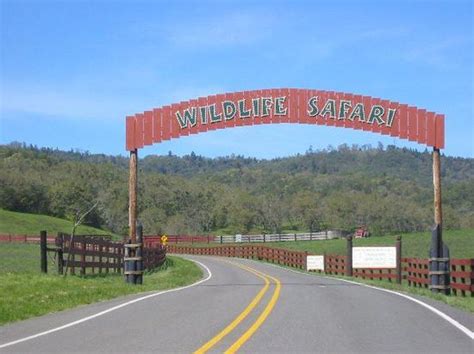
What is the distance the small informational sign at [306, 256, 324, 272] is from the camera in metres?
40.9

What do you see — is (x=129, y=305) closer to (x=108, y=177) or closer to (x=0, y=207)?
(x=0, y=207)

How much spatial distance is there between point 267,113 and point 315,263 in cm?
1938

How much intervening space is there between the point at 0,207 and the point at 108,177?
181 ft

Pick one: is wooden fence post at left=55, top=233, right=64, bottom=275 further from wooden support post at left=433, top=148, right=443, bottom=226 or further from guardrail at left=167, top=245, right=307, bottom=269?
guardrail at left=167, top=245, right=307, bottom=269

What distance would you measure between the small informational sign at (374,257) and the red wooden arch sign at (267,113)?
893cm

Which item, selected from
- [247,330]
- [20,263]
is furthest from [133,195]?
[20,263]

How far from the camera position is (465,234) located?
55.1 m

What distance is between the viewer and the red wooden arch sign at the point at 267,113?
23.8 m

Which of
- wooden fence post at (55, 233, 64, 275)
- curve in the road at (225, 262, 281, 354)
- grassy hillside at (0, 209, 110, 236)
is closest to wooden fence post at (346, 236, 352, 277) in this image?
wooden fence post at (55, 233, 64, 275)

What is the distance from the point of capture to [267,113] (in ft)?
78.8

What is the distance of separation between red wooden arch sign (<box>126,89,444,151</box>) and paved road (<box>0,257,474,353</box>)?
7566 millimetres

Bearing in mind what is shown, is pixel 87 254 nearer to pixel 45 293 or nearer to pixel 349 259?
pixel 45 293

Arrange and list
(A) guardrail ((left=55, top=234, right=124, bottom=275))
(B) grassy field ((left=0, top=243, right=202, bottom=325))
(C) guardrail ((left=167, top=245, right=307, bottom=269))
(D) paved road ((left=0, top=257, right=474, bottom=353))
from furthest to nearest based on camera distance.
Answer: (C) guardrail ((left=167, top=245, right=307, bottom=269)) < (A) guardrail ((left=55, top=234, right=124, bottom=275)) < (B) grassy field ((left=0, top=243, right=202, bottom=325)) < (D) paved road ((left=0, top=257, right=474, bottom=353))

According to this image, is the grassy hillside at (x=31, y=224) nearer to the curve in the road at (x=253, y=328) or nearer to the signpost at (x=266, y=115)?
the signpost at (x=266, y=115)
